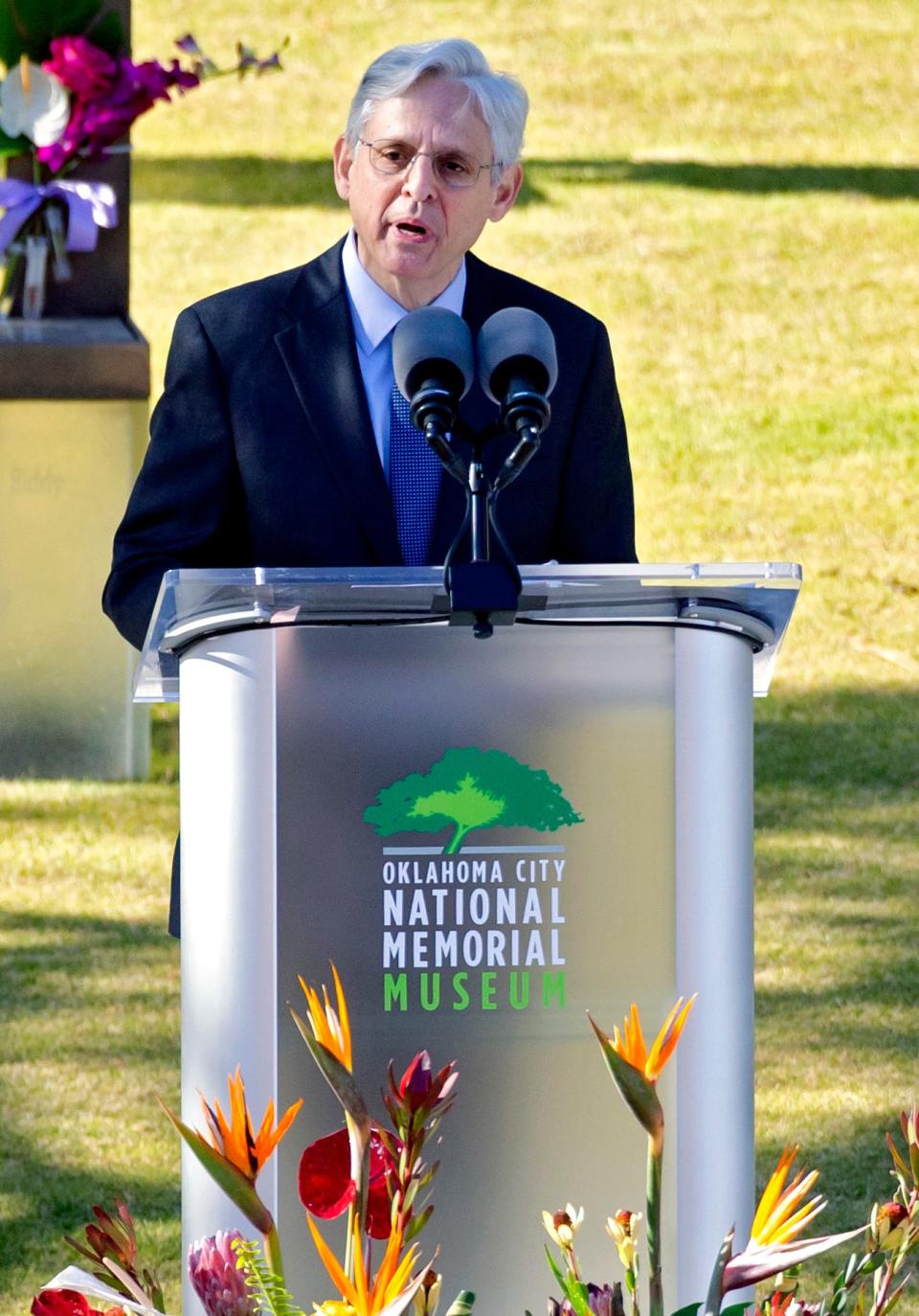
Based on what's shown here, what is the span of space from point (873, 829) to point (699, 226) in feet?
20.0

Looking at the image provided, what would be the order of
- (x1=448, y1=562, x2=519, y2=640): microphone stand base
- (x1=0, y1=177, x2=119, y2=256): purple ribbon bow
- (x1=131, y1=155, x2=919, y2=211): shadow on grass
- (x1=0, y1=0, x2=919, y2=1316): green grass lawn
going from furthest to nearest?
(x1=131, y1=155, x2=919, y2=211): shadow on grass < (x1=0, y1=177, x2=119, y2=256): purple ribbon bow < (x1=0, y1=0, x2=919, y2=1316): green grass lawn < (x1=448, y1=562, x2=519, y2=640): microphone stand base

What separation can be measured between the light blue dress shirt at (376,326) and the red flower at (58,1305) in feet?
4.37

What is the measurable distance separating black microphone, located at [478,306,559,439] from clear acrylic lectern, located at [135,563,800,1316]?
5.5 inches

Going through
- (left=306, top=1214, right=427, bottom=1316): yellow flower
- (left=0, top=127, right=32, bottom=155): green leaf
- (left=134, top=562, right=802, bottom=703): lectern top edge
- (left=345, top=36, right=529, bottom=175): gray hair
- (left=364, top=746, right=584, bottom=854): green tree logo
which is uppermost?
(left=0, top=127, right=32, bottom=155): green leaf

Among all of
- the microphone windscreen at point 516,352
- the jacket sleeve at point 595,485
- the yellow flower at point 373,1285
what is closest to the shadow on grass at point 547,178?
the jacket sleeve at point 595,485

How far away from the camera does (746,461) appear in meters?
9.90

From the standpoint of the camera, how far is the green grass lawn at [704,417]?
16.2ft

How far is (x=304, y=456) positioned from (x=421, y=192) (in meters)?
0.33

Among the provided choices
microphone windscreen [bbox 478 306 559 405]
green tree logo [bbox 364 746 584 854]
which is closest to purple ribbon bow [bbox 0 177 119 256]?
microphone windscreen [bbox 478 306 559 405]

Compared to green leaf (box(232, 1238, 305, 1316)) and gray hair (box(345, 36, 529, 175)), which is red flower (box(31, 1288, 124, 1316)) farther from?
gray hair (box(345, 36, 529, 175))

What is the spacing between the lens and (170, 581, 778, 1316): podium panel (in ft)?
6.62

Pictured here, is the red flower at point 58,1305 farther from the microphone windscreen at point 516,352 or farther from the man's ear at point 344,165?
the man's ear at point 344,165

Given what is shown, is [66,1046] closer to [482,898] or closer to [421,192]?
[421,192]

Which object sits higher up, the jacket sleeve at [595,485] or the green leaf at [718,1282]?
the jacket sleeve at [595,485]
